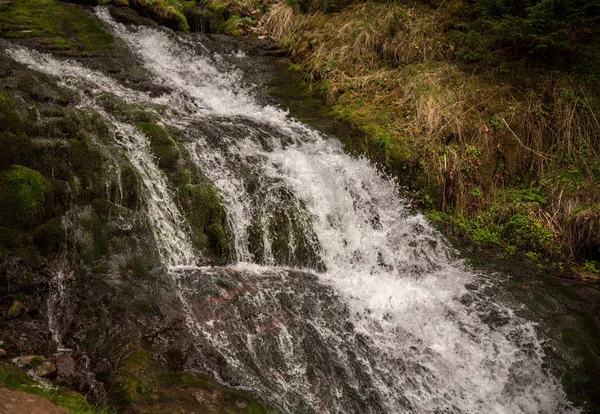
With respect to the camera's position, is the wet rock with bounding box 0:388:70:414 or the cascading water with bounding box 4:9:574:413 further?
the cascading water with bounding box 4:9:574:413

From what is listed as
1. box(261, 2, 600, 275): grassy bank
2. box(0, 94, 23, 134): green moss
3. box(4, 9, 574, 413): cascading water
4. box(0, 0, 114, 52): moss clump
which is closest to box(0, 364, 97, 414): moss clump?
box(4, 9, 574, 413): cascading water

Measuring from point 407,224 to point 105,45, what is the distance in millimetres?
7548

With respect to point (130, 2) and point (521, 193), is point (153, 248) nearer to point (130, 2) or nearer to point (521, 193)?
point (521, 193)

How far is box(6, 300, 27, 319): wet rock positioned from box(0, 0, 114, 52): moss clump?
262 inches

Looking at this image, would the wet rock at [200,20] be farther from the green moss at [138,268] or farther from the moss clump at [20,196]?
the green moss at [138,268]

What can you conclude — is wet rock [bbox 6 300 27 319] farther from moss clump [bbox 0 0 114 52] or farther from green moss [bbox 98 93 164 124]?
moss clump [bbox 0 0 114 52]

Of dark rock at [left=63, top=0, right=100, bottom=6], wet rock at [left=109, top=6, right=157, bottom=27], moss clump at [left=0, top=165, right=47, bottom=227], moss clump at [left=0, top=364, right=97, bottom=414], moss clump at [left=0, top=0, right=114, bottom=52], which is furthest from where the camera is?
dark rock at [left=63, top=0, right=100, bottom=6]

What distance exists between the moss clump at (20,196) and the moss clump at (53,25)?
17.3 ft

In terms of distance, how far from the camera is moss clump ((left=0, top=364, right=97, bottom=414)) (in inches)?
130

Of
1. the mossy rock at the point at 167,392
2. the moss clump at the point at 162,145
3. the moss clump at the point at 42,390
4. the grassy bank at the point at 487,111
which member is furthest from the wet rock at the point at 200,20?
the moss clump at the point at 42,390

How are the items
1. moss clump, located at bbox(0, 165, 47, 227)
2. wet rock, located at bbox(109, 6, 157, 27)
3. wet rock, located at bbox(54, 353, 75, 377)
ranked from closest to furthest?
wet rock, located at bbox(54, 353, 75, 377) < moss clump, located at bbox(0, 165, 47, 227) < wet rock, located at bbox(109, 6, 157, 27)

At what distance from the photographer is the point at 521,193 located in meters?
7.90

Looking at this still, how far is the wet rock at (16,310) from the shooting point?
14.3 feet

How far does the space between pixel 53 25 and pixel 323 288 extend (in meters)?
8.47
